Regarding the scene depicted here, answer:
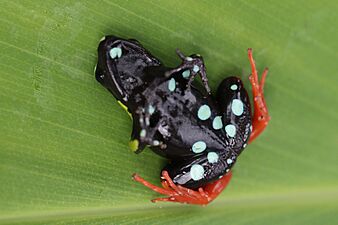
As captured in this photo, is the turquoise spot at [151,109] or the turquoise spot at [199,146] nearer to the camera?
the turquoise spot at [151,109]

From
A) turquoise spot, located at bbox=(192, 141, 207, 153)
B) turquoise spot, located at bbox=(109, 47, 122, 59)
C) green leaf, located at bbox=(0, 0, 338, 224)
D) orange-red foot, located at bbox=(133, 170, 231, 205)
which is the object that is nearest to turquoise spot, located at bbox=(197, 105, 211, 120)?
turquoise spot, located at bbox=(192, 141, 207, 153)

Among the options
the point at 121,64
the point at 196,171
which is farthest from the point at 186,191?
the point at 121,64

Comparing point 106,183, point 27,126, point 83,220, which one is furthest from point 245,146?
point 27,126

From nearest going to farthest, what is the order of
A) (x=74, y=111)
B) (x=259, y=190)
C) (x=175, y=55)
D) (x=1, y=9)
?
(x=1, y=9), (x=74, y=111), (x=175, y=55), (x=259, y=190)

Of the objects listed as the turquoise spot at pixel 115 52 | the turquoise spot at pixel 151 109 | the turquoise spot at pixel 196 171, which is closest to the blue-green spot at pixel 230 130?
the turquoise spot at pixel 196 171

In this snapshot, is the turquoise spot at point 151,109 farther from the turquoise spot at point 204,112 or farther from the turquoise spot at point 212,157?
the turquoise spot at point 212,157

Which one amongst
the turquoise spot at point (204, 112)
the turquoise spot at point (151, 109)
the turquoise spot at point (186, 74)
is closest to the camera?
the turquoise spot at point (151, 109)

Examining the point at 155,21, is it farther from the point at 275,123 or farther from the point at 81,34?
the point at 275,123

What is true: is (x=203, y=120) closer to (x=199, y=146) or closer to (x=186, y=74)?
(x=199, y=146)
